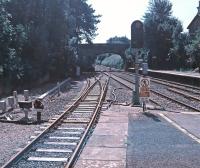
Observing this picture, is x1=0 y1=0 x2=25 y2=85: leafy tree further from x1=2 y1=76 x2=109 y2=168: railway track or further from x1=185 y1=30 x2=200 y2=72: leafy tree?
x1=185 y1=30 x2=200 y2=72: leafy tree

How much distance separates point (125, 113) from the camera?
18766 millimetres

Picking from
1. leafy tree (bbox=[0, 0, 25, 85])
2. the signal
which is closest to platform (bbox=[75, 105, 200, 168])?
the signal

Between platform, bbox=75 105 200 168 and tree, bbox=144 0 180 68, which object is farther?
tree, bbox=144 0 180 68

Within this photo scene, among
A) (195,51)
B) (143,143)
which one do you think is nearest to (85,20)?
(195,51)

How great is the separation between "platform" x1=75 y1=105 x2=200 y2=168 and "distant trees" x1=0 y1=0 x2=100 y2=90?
53.7 ft

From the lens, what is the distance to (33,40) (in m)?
44.4

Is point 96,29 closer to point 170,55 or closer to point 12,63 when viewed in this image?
point 170,55

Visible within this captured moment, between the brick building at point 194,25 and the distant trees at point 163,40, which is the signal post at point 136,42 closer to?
the distant trees at point 163,40

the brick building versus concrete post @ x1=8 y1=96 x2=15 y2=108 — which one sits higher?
the brick building

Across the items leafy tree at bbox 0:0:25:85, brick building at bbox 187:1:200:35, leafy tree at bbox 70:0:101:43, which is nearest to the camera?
leafy tree at bbox 0:0:25:85

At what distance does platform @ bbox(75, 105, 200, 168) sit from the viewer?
9.84 m

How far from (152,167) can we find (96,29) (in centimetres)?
9600

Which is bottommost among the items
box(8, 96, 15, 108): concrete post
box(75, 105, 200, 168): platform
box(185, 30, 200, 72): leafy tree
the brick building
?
box(75, 105, 200, 168): platform

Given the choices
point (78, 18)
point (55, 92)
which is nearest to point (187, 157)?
point (55, 92)
